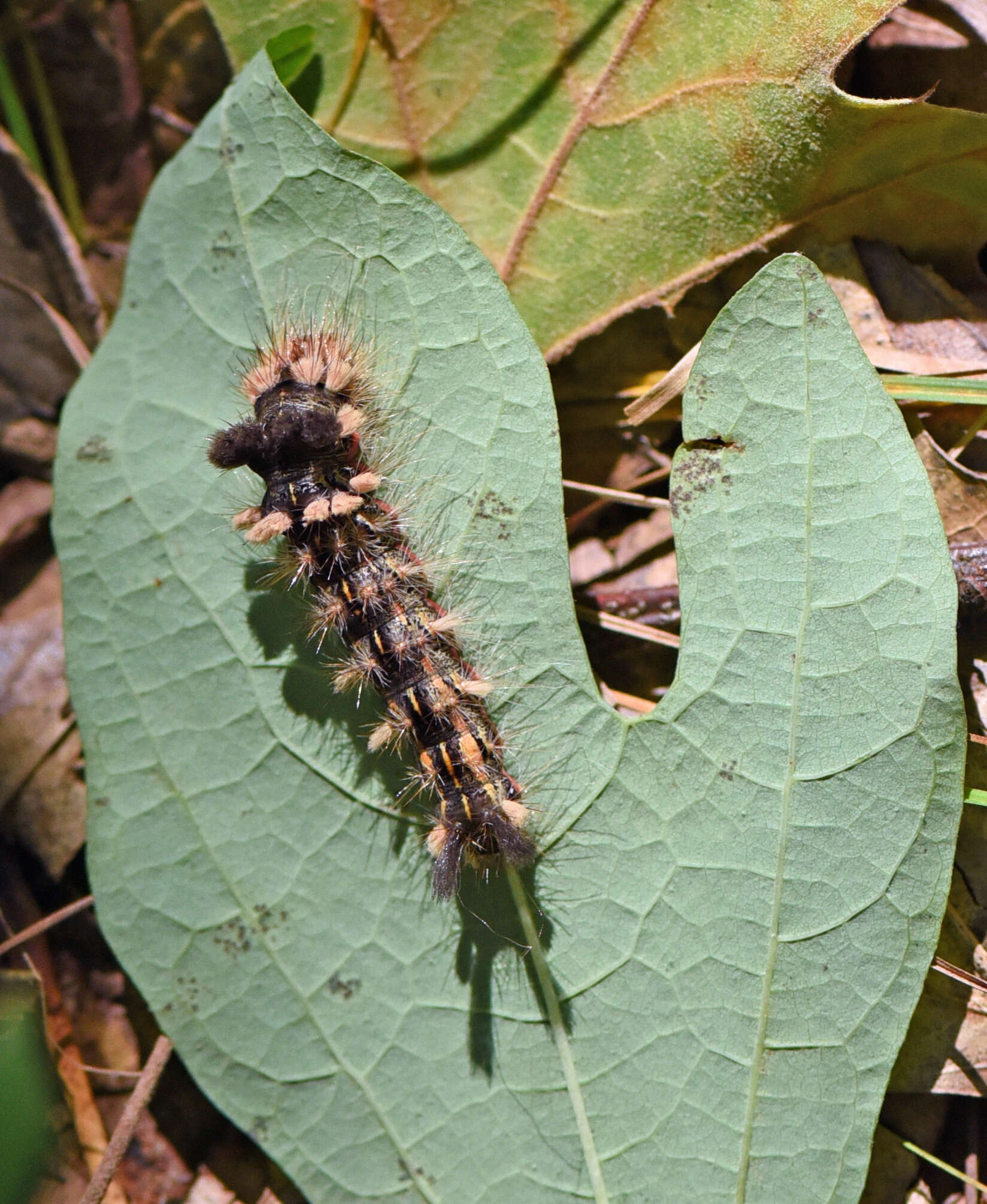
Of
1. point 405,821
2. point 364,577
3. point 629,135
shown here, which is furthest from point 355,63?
point 405,821

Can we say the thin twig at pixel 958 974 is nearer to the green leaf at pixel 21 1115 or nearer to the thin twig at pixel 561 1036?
the thin twig at pixel 561 1036

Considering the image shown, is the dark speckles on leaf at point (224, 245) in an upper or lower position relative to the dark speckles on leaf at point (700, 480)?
upper

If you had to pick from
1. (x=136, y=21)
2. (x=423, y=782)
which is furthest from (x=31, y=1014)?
(x=136, y=21)

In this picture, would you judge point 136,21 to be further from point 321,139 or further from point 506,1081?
point 506,1081

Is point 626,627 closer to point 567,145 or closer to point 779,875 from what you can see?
point 779,875

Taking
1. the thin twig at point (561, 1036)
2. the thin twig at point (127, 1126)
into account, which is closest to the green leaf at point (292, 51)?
the thin twig at point (561, 1036)

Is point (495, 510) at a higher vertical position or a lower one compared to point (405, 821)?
higher
